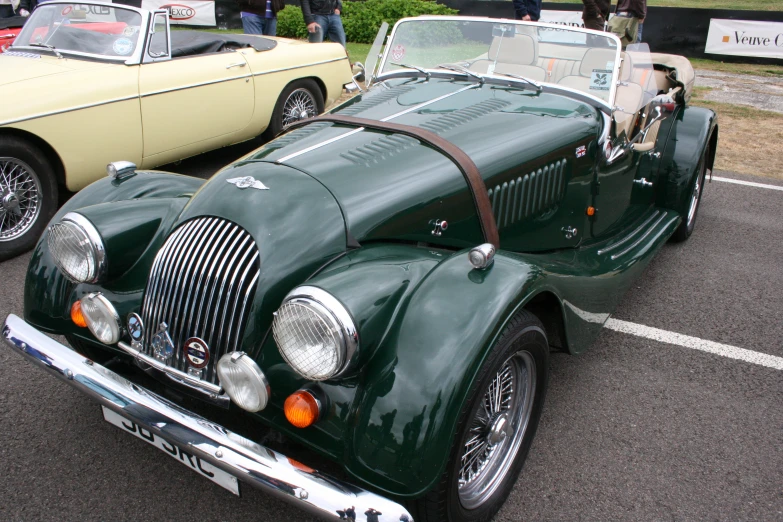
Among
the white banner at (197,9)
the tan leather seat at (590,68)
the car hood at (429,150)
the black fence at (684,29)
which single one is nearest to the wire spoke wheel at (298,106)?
the car hood at (429,150)

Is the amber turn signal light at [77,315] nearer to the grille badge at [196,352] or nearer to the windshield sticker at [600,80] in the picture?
the grille badge at [196,352]

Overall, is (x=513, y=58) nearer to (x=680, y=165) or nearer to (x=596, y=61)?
(x=596, y=61)

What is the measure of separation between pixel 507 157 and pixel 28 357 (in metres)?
2.02

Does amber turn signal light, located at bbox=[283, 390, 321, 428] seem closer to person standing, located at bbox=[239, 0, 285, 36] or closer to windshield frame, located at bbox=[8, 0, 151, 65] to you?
windshield frame, located at bbox=[8, 0, 151, 65]

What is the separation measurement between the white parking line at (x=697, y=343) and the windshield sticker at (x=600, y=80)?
4.20 feet

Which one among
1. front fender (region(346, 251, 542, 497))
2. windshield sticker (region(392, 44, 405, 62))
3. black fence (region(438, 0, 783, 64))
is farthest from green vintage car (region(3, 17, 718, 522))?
black fence (region(438, 0, 783, 64))

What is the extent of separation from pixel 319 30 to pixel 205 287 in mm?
6697

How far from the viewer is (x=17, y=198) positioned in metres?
4.25

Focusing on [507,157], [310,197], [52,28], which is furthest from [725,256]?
[52,28]

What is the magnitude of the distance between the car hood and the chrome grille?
0.39 metres

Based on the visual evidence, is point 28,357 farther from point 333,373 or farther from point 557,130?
point 557,130

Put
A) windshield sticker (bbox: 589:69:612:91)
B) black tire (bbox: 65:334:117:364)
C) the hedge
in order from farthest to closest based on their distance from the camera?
the hedge, windshield sticker (bbox: 589:69:612:91), black tire (bbox: 65:334:117:364)

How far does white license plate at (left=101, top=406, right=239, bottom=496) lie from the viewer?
193 cm

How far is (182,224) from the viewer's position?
2293 mm
